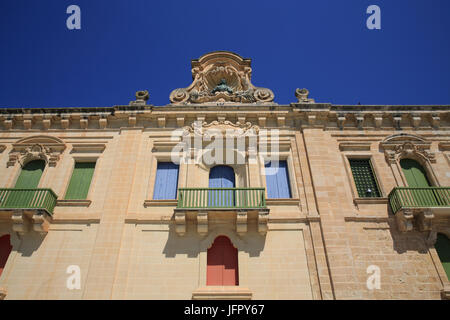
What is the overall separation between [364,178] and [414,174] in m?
2.07

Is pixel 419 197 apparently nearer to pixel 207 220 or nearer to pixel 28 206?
pixel 207 220

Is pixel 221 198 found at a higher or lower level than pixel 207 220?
higher

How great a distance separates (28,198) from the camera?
10109 mm

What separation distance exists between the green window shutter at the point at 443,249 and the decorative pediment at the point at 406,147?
3279mm

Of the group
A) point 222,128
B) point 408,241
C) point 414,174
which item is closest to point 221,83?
point 222,128

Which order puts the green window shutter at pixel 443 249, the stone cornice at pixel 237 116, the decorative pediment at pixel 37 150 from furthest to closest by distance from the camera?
the stone cornice at pixel 237 116 → the decorative pediment at pixel 37 150 → the green window shutter at pixel 443 249

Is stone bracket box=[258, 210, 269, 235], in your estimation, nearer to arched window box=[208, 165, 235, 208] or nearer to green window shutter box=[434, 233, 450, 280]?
arched window box=[208, 165, 235, 208]

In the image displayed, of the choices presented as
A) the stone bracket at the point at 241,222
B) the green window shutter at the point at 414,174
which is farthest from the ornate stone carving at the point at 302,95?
the stone bracket at the point at 241,222

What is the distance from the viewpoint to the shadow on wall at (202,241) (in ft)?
30.9

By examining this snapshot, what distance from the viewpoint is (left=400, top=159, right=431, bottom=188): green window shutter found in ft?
36.9

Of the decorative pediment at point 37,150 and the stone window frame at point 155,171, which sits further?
the decorative pediment at point 37,150

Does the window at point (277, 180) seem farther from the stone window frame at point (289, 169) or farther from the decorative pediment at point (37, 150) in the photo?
the decorative pediment at point (37, 150)

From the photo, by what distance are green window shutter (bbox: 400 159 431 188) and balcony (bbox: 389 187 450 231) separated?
1016 mm

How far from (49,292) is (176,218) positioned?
432 centimetres
